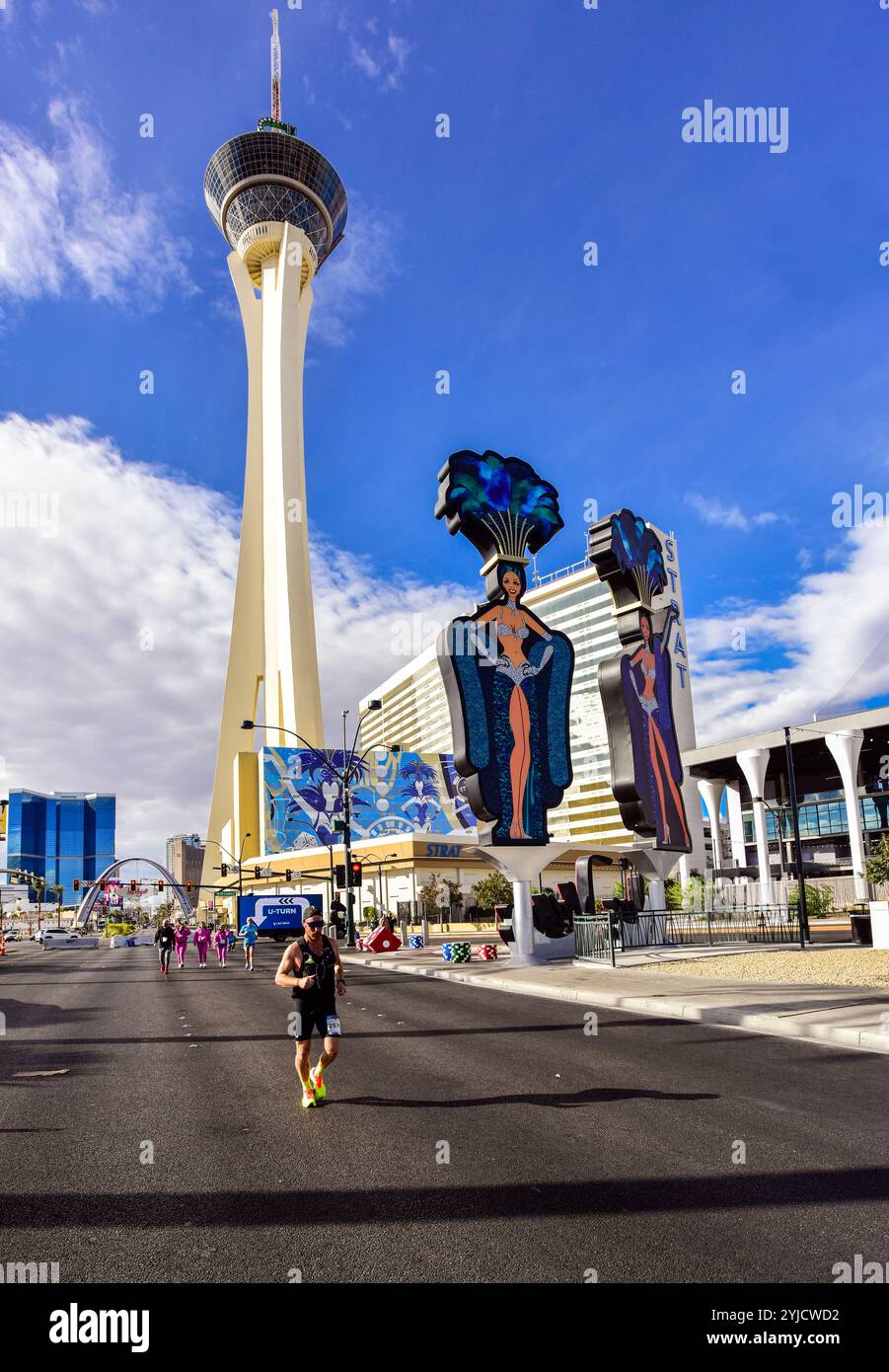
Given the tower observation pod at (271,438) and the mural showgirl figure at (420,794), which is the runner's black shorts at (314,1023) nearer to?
the mural showgirl figure at (420,794)

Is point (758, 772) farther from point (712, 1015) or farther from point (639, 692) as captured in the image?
point (712, 1015)

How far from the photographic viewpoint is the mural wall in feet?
292

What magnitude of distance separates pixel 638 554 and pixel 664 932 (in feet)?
43.8

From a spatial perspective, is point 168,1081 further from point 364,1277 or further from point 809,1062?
point 809,1062

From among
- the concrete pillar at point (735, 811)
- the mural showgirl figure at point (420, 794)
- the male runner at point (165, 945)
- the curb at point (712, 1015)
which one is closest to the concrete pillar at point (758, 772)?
the concrete pillar at point (735, 811)

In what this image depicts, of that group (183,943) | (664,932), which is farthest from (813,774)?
(183,943)

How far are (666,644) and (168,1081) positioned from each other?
26537 mm

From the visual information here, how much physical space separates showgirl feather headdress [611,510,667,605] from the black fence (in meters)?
11.1

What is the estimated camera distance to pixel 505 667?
27.5 metres

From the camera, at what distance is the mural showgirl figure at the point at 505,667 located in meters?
26.4

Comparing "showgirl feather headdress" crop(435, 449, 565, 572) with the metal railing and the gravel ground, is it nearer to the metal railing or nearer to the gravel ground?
the metal railing

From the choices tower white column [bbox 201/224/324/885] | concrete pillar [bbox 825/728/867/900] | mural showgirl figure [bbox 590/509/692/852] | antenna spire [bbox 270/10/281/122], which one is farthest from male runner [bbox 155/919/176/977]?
antenna spire [bbox 270/10/281/122]

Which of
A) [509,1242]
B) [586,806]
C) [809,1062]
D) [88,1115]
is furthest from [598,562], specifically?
[586,806]

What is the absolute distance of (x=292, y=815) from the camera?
89.2 metres
